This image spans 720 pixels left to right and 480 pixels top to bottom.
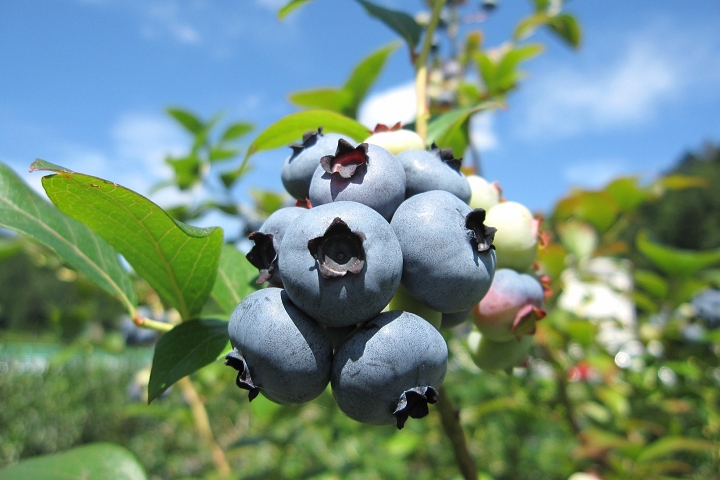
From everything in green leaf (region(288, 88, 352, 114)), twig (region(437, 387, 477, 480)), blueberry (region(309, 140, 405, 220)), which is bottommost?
twig (region(437, 387, 477, 480))

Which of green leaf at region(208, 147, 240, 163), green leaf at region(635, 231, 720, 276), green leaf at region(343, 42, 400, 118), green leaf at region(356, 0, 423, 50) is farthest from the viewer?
green leaf at region(208, 147, 240, 163)

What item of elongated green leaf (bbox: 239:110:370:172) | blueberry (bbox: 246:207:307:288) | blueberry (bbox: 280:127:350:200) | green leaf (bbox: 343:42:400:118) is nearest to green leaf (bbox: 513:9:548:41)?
green leaf (bbox: 343:42:400:118)

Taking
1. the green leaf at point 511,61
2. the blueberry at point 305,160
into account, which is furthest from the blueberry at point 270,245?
the green leaf at point 511,61

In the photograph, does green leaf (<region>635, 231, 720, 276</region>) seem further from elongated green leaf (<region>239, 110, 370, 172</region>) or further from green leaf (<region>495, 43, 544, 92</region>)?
elongated green leaf (<region>239, 110, 370, 172</region>)

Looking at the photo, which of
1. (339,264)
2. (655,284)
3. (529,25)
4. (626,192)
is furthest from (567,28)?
(339,264)

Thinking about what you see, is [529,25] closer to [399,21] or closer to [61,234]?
[399,21]
